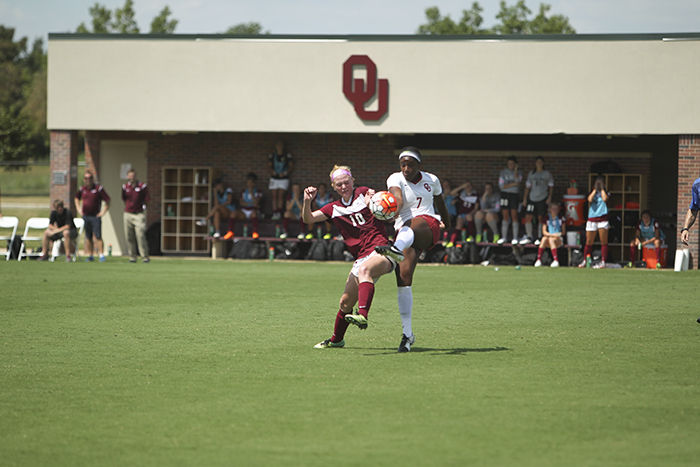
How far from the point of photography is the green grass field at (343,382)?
6504 millimetres

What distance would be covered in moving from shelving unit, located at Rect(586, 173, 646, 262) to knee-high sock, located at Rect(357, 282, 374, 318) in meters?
17.9

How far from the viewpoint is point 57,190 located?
28297 millimetres

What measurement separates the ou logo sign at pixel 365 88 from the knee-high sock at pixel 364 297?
1708cm

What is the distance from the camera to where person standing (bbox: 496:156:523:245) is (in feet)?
87.8

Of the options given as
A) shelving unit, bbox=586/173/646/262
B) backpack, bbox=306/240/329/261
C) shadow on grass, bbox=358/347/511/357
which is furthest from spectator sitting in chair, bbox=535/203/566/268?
shadow on grass, bbox=358/347/511/357

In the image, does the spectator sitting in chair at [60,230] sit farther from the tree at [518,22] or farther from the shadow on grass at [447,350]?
the tree at [518,22]

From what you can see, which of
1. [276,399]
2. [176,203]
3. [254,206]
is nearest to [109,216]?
[176,203]

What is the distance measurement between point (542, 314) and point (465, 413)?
7.17 metres

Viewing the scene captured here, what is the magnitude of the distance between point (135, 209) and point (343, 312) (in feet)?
51.1

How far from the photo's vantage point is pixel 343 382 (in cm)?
874

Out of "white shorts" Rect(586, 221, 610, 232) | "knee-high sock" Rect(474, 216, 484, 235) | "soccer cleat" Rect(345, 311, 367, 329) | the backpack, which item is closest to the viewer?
"soccer cleat" Rect(345, 311, 367, 329)

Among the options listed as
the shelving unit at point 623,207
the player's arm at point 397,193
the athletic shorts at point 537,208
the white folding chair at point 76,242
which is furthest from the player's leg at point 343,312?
the shelving unit at point 623,207

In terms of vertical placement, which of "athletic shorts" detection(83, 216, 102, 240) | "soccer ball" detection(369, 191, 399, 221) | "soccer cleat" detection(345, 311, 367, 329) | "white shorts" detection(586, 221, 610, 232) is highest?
"soccer ball" detection(369, 191, 399, 221)

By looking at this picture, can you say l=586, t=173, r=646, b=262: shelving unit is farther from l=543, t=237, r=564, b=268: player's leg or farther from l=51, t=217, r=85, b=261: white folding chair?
l=51, t=217, r=85, b=261: white folding chair
